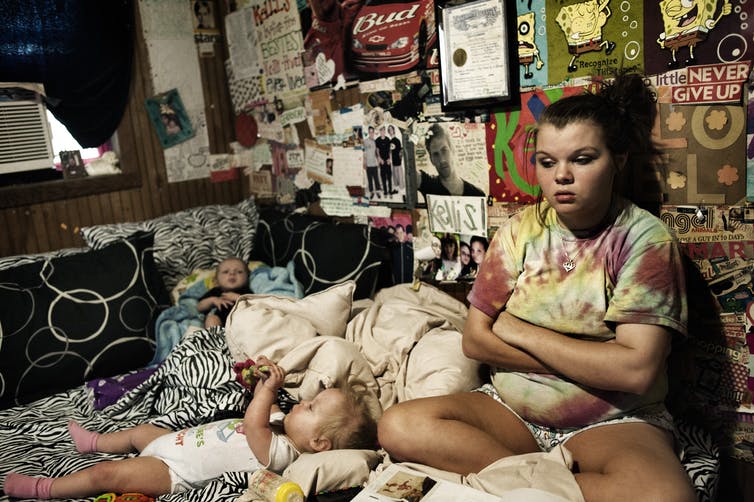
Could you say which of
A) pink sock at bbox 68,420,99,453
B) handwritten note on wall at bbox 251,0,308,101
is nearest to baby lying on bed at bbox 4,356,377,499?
pink sock at bbox 68,420,99,453

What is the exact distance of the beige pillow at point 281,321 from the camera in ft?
6.68

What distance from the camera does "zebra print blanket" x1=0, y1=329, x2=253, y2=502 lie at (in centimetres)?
186

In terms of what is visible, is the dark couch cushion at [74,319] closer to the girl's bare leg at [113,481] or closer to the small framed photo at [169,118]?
the girl's bare leg at [113,481]

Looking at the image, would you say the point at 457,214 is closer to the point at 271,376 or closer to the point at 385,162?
the point at 385,162

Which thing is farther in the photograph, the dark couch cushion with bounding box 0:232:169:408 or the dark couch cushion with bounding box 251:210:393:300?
the dark couch cushion with bounding box 251:210:393:300

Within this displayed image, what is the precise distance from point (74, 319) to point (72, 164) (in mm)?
918

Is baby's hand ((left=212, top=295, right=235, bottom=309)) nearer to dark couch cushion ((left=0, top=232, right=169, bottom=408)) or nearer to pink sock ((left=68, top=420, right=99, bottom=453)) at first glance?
dark couch cushion ((left=0, top=232, right=169, bottom=408))

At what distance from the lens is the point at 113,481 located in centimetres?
167

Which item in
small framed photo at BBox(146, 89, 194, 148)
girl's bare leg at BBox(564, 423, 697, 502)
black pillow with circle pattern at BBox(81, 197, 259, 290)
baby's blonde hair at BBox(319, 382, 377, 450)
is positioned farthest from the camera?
small framed photo at BBox(146, 89, 194, 148)

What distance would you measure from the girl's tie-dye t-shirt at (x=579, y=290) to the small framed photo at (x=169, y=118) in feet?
6.81

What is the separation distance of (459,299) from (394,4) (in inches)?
46.4

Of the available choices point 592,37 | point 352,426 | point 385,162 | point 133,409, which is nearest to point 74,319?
point 133,409

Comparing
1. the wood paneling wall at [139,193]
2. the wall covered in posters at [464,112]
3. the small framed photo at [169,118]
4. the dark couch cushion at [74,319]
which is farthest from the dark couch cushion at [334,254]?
the small framed photo at [169,118]

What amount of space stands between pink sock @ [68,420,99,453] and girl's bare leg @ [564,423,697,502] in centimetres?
145
